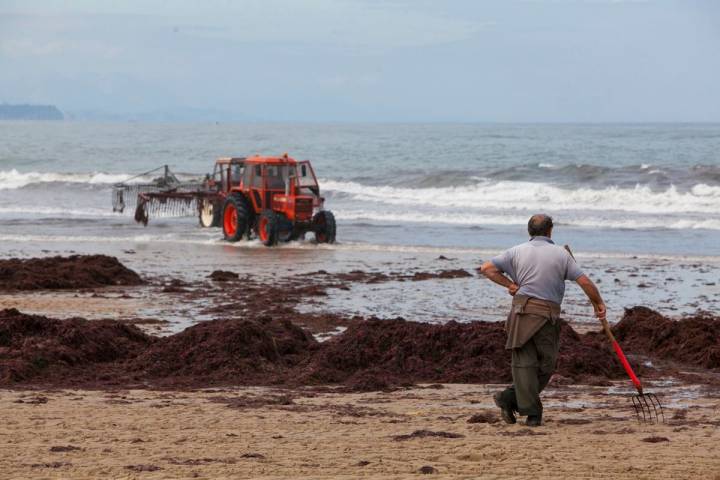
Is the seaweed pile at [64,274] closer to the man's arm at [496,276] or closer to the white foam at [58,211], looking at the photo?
the man's arm at [496,276]

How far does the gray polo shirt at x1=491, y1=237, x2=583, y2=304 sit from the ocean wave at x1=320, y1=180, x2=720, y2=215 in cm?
2620

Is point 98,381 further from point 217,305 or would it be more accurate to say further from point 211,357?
point 217,305

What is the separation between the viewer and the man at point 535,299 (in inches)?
301

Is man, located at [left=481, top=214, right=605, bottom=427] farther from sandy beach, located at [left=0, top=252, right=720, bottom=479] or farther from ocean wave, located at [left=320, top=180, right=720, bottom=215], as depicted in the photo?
ocean wave, located at [left=320, top=180, right=720, bottom=215]

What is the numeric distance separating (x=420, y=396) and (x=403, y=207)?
28099 mm

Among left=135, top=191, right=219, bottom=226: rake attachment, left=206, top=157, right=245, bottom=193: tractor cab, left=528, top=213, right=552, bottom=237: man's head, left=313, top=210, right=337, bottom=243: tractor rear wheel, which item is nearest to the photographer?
left=528, top=213, right=552, bottom=237: man's head

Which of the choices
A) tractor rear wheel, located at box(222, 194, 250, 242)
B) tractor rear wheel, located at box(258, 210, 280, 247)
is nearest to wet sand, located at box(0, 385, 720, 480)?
tractor rear wheel, located at box(258, 210, 280, 247)

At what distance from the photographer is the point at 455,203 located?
130 ft

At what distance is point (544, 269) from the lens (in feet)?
25.1

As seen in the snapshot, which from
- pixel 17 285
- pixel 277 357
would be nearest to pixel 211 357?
pixel 277 357

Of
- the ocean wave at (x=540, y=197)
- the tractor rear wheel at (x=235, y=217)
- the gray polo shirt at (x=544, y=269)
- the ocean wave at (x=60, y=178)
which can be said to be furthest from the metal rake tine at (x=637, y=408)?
the ocean wave at (x=60, y=178)

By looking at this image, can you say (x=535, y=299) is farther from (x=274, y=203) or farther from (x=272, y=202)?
(x=272, y=202)

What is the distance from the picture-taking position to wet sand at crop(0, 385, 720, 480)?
21.6 feet

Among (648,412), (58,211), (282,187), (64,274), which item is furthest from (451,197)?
(648,412)
